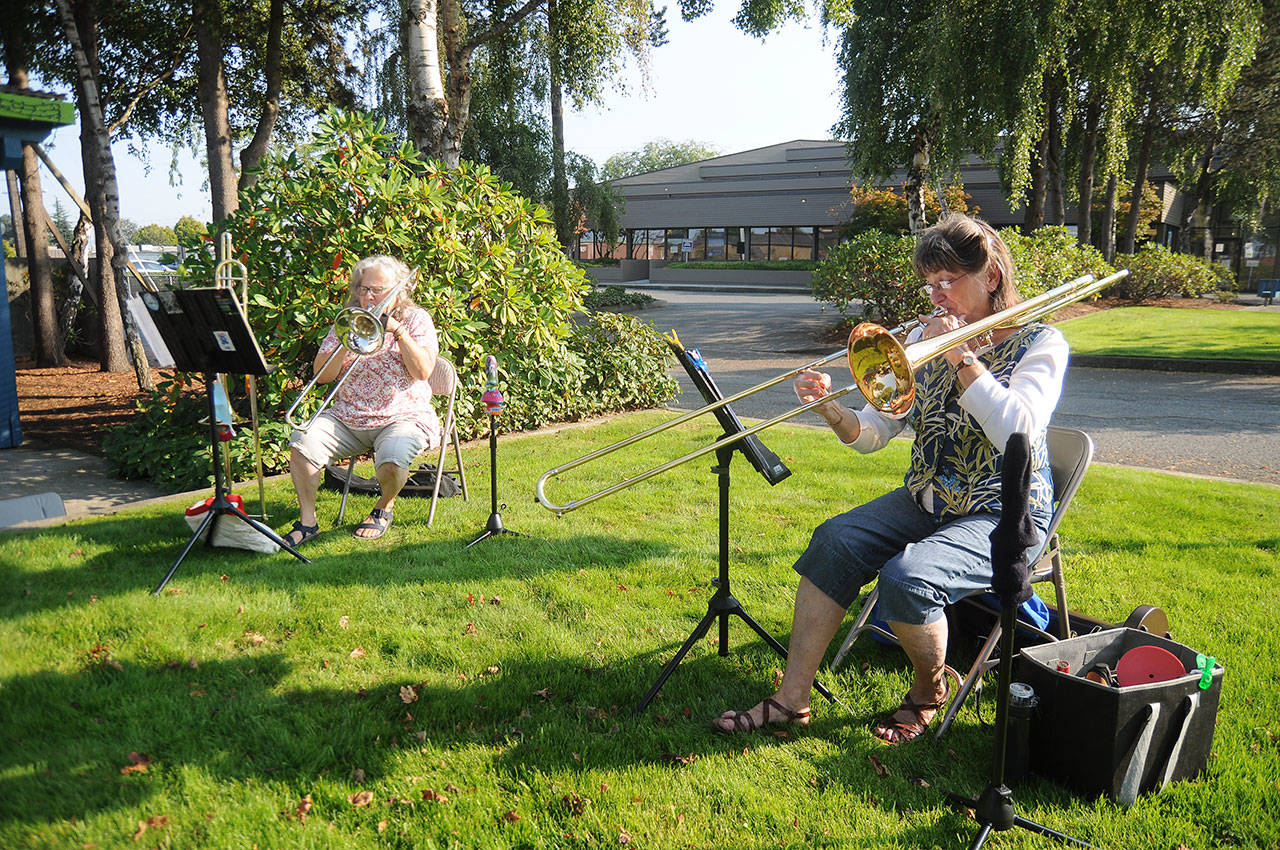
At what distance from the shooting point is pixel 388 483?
4832 millimetres

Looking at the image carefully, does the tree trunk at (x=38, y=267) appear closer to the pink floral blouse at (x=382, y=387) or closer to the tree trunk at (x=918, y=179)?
the pink floral blouse at (x=382, y=387)

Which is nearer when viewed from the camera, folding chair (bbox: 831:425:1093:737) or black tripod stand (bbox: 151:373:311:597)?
folding chair (bbox: 831:425:1093:737)

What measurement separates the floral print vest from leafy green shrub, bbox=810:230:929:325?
454 inches

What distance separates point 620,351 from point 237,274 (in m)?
4.10

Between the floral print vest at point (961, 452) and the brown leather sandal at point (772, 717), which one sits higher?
the floral print vest at point (961, 452)

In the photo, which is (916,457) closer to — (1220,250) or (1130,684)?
(1130,684)

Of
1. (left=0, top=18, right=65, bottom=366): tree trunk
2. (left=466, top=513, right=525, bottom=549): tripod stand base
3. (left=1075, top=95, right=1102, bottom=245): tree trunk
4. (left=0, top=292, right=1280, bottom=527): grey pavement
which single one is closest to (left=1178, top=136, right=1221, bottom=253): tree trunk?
(left=1075, top=95, right=1102, bottom=245): tree trunk

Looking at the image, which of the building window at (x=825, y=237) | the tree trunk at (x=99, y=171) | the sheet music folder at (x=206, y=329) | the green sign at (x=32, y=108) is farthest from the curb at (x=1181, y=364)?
the building window at (x=825, y=237)

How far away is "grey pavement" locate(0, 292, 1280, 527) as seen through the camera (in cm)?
606

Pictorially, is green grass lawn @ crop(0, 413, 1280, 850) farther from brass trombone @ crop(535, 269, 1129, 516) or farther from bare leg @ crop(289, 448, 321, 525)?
brass trombone @ crop(535, 269, 1129, 516)

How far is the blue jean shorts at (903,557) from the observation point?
2.68 metres

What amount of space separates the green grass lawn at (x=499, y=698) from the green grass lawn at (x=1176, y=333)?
30.9ft

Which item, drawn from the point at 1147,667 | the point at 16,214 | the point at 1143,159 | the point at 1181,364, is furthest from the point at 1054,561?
the point at 1143,159

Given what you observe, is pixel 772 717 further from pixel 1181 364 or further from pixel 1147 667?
pixel 1181 364
